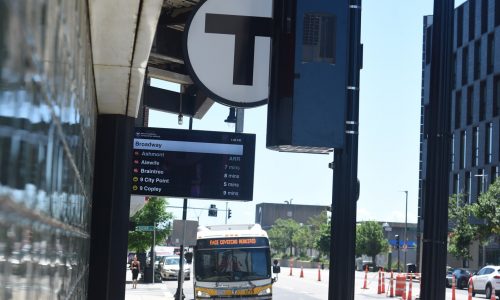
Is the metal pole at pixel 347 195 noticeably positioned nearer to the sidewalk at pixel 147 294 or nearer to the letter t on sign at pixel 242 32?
the letter t on sign at pixel 242 32

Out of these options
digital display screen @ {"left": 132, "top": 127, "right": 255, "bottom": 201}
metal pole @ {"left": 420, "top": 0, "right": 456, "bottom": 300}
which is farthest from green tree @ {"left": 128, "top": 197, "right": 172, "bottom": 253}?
metal pole @ {"left": 420, "top": 0, "right": 456, "bottom": 300}

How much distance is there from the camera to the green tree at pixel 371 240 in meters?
106

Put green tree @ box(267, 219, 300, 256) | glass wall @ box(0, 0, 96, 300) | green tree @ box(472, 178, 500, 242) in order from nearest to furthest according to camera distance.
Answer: glass wall @ box(0, 0, 96, 300), green tree @ box(472, 178, 500, 242), green tree @ box(267, 219, 300, 256)

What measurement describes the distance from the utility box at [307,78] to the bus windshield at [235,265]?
19232 mm

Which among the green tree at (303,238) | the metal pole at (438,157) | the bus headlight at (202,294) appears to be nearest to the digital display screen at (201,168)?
the metal pole at (438,157)

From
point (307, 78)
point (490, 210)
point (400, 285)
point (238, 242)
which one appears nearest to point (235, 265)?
point (238, 242)

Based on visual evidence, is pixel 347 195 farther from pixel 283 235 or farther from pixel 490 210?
pixel 283 235

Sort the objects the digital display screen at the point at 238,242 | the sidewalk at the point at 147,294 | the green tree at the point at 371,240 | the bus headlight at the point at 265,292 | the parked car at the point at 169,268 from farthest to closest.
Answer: the green tree at the point at 371,240, the parked car at the point at 169,268, the sidewalk at the point at 147,294, the digital display screen at the point at 238,242, the bus headlight at the point at 265,292

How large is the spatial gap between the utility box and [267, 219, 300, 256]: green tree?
127m

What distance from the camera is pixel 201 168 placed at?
381 inches

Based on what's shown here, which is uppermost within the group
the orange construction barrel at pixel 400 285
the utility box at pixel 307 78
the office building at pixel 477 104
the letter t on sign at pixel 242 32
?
the office building at pixel 477 104

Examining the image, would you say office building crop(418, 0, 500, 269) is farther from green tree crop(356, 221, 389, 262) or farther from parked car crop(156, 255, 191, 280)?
parked car crop(156, 255, 191, 280)

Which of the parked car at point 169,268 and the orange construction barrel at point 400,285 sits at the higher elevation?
the orange construction barrel at point 400,285

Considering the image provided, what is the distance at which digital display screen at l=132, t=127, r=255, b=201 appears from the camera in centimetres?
970
